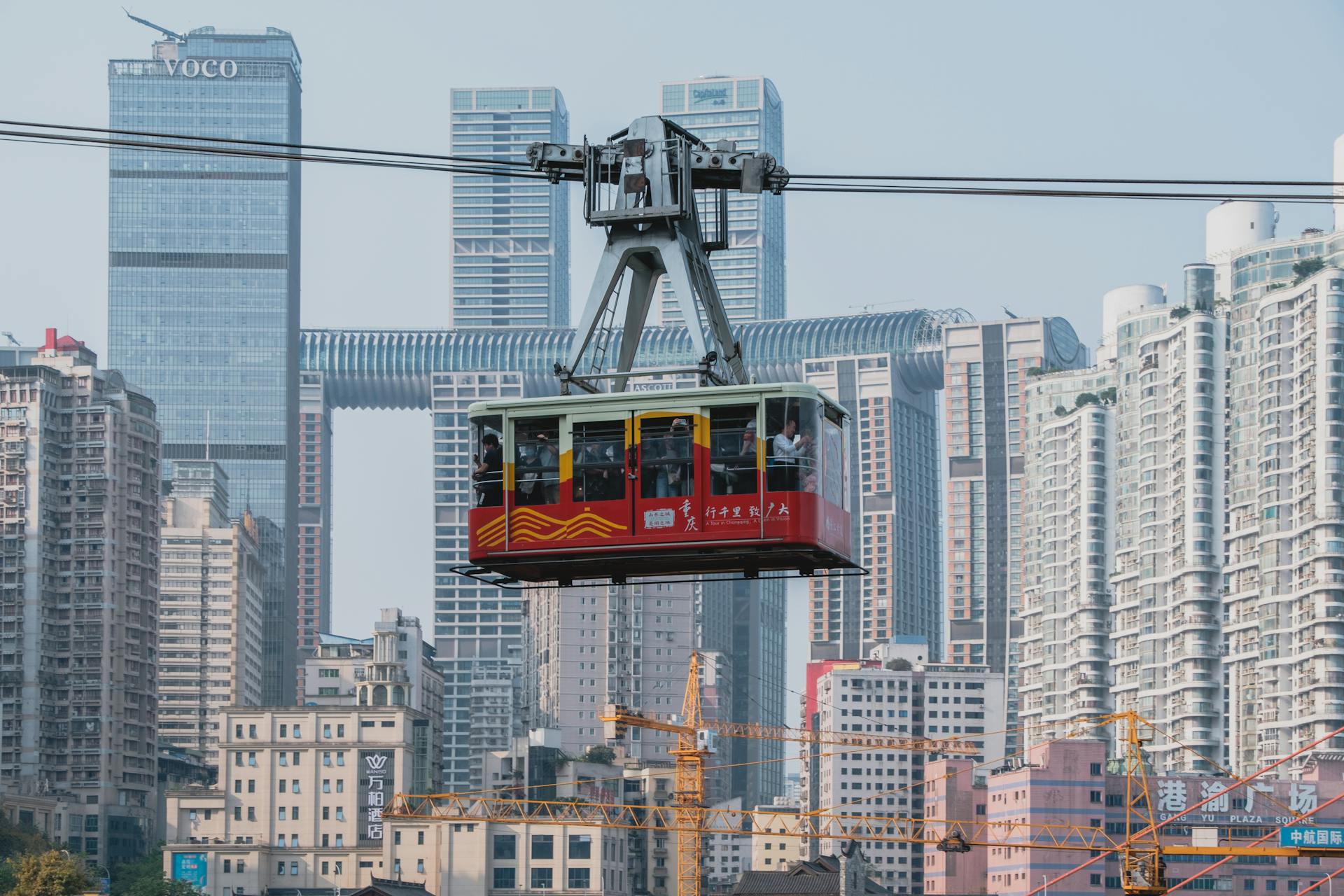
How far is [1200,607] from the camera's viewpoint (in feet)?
618

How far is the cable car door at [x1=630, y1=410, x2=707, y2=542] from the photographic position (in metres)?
32.8

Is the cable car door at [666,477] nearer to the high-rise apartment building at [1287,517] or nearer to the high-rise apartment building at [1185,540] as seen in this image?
the high-rise apartment building at [1287,517]

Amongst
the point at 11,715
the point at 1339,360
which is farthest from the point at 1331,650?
the point at 11,715

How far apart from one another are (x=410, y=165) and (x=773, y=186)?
248 inches

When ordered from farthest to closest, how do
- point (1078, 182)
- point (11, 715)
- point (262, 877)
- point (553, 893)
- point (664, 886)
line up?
point (11, 715), point (664, 886), point (262, 877), point (553, 893), point (1078, 182)

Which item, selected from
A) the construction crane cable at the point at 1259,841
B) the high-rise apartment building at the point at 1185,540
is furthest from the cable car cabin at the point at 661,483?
the high-rise apartment building at the point at 1185,540

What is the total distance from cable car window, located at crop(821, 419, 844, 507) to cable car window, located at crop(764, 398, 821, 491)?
0.52 metres

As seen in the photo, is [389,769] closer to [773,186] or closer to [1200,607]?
[1200,607]

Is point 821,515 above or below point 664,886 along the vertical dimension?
above

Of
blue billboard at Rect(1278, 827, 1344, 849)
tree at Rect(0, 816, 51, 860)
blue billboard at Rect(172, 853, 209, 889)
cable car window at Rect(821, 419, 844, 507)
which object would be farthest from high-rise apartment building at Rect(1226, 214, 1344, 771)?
cable car window at Rect(821, 419, 844, 507)

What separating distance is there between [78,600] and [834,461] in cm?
16569

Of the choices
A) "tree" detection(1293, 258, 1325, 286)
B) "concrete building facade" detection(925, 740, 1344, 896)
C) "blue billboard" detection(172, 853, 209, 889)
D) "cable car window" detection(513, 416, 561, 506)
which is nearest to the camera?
"cable car window" detection(513, 416, 561, 506)

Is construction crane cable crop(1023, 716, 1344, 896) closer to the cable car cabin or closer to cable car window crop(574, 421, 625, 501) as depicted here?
the cable car cabin

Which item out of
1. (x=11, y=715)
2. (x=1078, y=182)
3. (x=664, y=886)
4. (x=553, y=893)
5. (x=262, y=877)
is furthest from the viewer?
(x=11, y=715)
